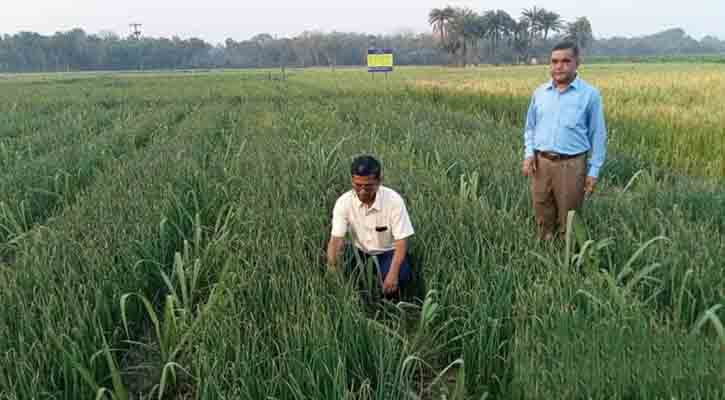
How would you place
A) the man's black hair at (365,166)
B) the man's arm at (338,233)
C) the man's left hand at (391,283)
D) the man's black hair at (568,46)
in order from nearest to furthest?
the man's black hair at (365,166) → the man's left hand at (391,283) → the man's arm at (338,233) → the man's black hair at (568,46)

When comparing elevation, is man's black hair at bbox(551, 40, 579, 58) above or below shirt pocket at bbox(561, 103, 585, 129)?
above

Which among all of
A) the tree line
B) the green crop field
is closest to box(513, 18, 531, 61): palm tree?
the tree line

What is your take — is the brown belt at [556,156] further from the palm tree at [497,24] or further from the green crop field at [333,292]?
the palm tree at [497,24]

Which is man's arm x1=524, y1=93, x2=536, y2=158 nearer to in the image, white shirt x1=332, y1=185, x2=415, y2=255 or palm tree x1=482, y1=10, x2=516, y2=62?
white shirt x1=332, y1=185, x2=415, y2=255

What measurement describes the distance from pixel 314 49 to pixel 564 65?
317ft

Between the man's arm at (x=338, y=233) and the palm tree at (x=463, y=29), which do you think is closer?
the man's arm at (x=338, y=233)

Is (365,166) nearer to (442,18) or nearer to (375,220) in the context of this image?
(375,220)

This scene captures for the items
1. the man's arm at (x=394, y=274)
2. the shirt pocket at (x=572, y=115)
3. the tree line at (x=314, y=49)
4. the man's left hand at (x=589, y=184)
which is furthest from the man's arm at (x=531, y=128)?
the tree line at (x=314, y=49)

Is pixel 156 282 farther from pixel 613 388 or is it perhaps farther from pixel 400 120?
pixel 400 120

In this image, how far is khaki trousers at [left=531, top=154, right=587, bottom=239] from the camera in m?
3.21

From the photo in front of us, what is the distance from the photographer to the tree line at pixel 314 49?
258ft

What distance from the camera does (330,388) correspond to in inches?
70.7

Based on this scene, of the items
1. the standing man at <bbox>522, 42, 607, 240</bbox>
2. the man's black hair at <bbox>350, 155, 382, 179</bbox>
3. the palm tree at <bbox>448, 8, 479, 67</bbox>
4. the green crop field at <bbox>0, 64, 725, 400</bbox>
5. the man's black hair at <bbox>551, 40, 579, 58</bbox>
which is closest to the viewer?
the green crop field at <bbox>0, 64, 725, 400</bbox>

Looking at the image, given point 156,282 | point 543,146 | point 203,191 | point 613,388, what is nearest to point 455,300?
point 613,388
